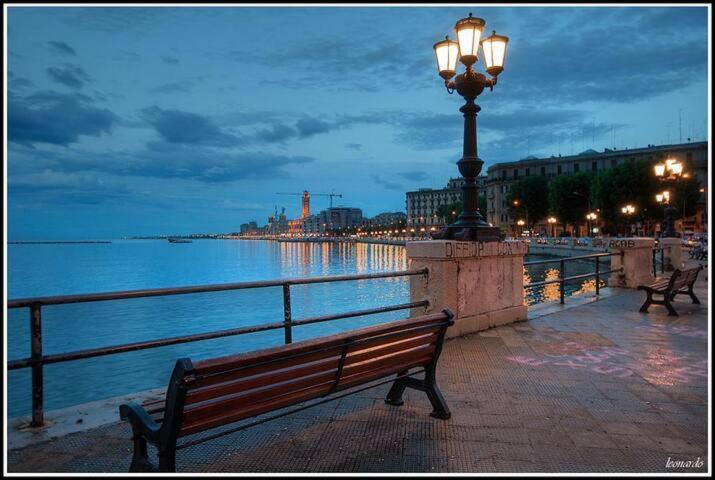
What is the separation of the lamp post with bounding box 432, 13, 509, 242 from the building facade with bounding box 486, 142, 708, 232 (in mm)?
82494

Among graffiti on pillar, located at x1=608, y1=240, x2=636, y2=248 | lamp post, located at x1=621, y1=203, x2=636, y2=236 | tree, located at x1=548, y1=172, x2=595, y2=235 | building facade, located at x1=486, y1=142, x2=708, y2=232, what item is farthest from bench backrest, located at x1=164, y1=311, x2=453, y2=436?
building facade, located at x1=486, y1=142, x2=708, y2=232

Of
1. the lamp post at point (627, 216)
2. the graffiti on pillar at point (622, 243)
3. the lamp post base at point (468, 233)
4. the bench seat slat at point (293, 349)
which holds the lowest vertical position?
the bench seat slat at point (293, 349)

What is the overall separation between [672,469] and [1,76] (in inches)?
213

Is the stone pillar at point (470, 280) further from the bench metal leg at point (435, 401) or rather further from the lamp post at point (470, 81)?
the bench metal leg at point (435, 401)

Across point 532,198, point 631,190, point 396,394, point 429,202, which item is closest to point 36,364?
point 396,394

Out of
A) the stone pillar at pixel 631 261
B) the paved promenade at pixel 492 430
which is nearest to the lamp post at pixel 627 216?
the stone pillar at pixel 631 261

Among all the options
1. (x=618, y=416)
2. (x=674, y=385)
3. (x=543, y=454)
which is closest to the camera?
(x=543, y=454)

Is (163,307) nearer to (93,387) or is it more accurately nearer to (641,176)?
(93,387)

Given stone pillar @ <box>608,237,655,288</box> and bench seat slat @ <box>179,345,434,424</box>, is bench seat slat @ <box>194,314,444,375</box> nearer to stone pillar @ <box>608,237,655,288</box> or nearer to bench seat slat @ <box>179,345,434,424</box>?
bench seat slat @ <box>179,345,434,424</box>

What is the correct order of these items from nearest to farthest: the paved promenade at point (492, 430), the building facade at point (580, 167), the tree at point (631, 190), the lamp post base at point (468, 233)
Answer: the paved promenade at point (492, 430), the lamp post base at point (468, 233), the tree at point (631, 190), the building facade at point (580, 167)

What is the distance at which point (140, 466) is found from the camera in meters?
3.05

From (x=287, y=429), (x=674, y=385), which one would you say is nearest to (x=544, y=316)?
(x=674, y=385)

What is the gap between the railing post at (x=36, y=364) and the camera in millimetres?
3934

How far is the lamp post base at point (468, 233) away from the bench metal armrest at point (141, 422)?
5.69 m
